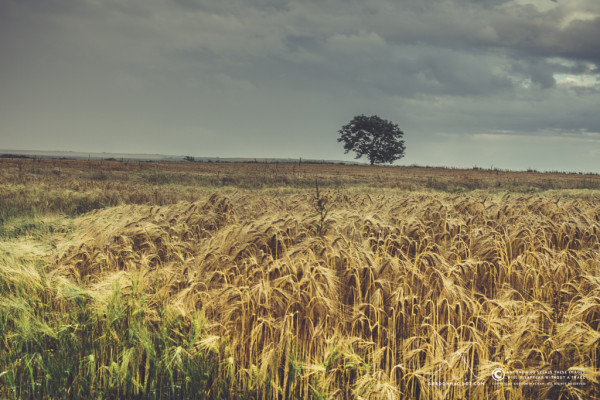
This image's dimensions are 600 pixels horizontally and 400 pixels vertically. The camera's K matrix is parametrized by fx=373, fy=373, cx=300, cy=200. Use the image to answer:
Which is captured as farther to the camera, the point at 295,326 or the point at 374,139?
the point at 374,139

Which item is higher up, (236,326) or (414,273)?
(414,273)

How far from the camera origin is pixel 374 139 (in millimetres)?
78188

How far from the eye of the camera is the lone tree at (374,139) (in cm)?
7738

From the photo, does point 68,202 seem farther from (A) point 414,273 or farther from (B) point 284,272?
(A) point 414,273

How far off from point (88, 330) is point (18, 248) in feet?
10.1

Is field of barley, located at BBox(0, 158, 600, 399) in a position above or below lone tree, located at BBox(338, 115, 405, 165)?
below

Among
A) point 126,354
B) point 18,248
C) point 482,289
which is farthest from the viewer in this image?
point 18,248

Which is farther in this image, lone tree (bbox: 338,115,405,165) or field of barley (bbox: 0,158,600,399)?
lone tree (bbox: 338,115,405,165)

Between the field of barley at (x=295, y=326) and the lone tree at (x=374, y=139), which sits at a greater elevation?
the lone tree at (x=374, y=139)

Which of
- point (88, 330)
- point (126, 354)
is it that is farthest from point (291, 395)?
point (88, 330)

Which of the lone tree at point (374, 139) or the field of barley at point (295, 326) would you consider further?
the lone tree at point (374, 139)

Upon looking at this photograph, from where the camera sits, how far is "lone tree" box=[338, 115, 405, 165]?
3046 inches

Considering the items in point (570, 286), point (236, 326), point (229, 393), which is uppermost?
point (570, 286)

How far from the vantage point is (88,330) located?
352cm
